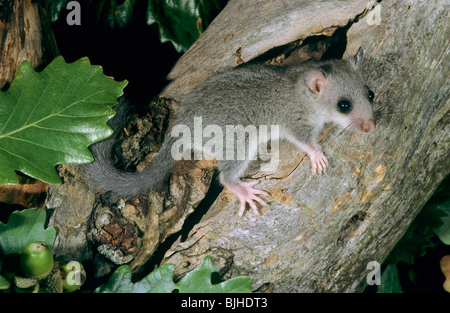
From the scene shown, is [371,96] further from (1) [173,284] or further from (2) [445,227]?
(1) [173,284]

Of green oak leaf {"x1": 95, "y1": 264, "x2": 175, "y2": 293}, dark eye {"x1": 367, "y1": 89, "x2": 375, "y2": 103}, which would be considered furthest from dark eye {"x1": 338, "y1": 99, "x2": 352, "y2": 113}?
green oak leaf {"x1": 95, "y1": 264, "x2": 175, "y2": 293}

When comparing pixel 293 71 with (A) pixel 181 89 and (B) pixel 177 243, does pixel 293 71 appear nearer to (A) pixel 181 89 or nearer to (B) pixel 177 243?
(A) pixel 181 89

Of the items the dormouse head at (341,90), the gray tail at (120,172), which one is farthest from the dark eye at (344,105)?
the gray tail at (120,172)

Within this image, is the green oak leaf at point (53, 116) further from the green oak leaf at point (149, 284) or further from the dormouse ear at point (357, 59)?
the dormouse ear at point (357, 59)

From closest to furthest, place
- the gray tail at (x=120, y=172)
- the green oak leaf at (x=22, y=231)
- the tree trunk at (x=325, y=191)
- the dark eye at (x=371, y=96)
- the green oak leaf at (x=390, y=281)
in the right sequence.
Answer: the green oak leaf at (x=22, y=231) < the tree trunk at (x=325, y=191) < the gray tail at (x=120, y=172) < the dark eye at (x=371, y=96) < the green oak leaf at (x=390, y=281)

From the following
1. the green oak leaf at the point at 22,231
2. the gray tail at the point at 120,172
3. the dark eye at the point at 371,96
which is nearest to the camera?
the green oak leaf at the point at 22,231

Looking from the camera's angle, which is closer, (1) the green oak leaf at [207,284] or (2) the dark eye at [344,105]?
(1) the green oak leaf at [207,284]

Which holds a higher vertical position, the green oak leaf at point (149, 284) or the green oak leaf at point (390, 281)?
the green oak leaf at point (149, 284)
